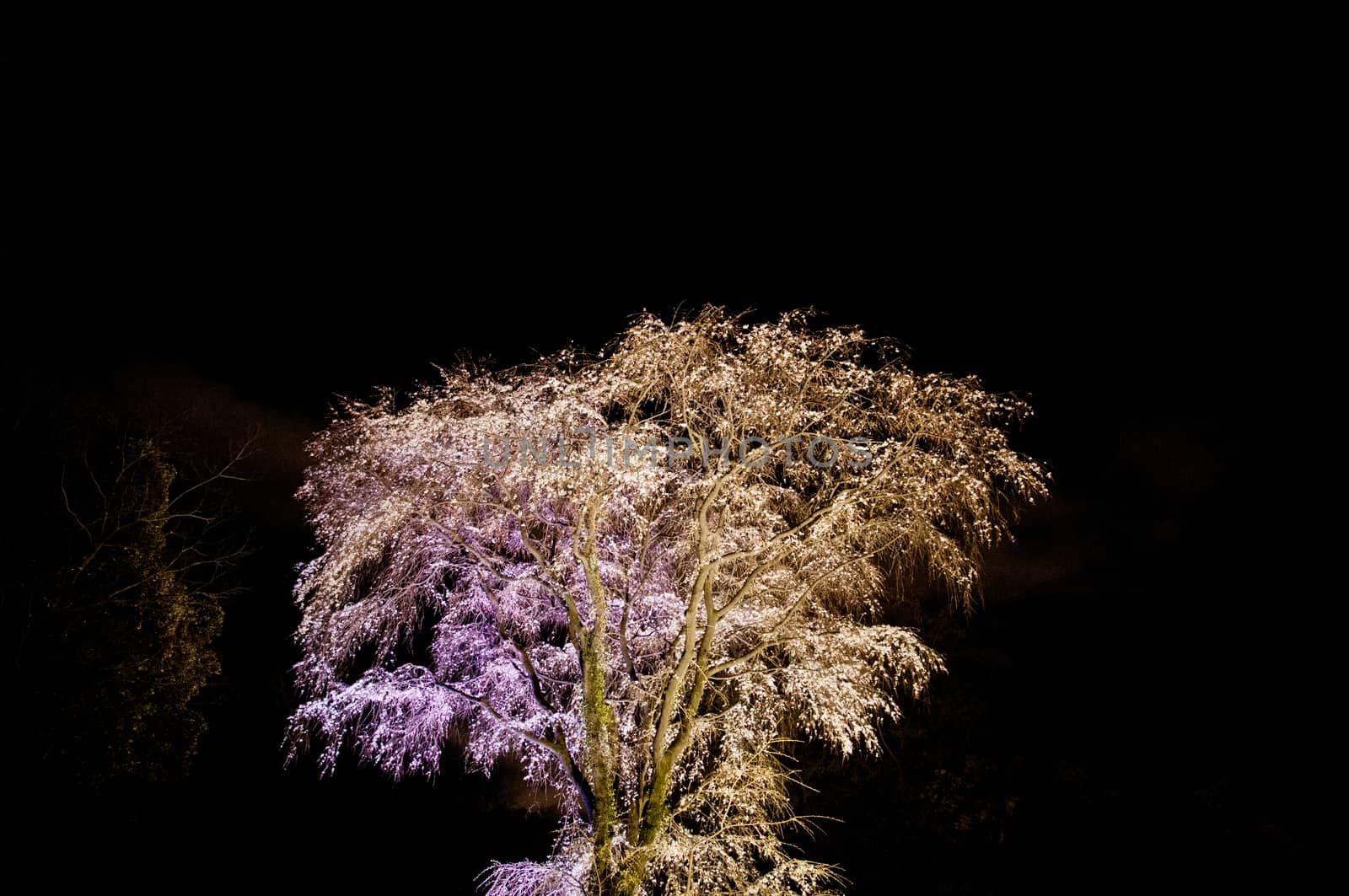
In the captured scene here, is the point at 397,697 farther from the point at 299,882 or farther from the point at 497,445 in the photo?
the point at 299,882

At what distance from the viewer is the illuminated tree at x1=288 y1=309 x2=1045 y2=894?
5.85 m

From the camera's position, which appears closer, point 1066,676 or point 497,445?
point 497,445

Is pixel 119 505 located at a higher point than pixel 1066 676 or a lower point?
higher

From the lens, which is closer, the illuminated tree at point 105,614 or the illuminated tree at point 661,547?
the illuminated tree at point 661,547

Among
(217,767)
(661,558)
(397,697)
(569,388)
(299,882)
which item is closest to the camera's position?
(569,388)

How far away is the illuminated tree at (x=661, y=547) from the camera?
5848 millimetres

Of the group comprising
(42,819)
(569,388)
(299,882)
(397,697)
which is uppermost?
(569,388)

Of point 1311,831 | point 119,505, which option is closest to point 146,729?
point 119,505

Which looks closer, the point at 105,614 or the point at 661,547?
the point at 661,547

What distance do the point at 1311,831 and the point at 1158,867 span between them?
2161mm

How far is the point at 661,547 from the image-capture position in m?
7.53

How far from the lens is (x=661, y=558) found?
24.7ft

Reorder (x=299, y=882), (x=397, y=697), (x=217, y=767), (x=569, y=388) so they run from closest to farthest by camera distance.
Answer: (x=569, y=388), (x=397, y=697), (x=299, y=882), (x=217, y=767)

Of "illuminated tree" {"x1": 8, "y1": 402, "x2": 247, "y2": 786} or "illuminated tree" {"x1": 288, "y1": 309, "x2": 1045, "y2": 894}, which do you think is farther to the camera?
"illuminated tree" {"x1": 8, "y1": 402, "x2": 247, "y2": 786}
